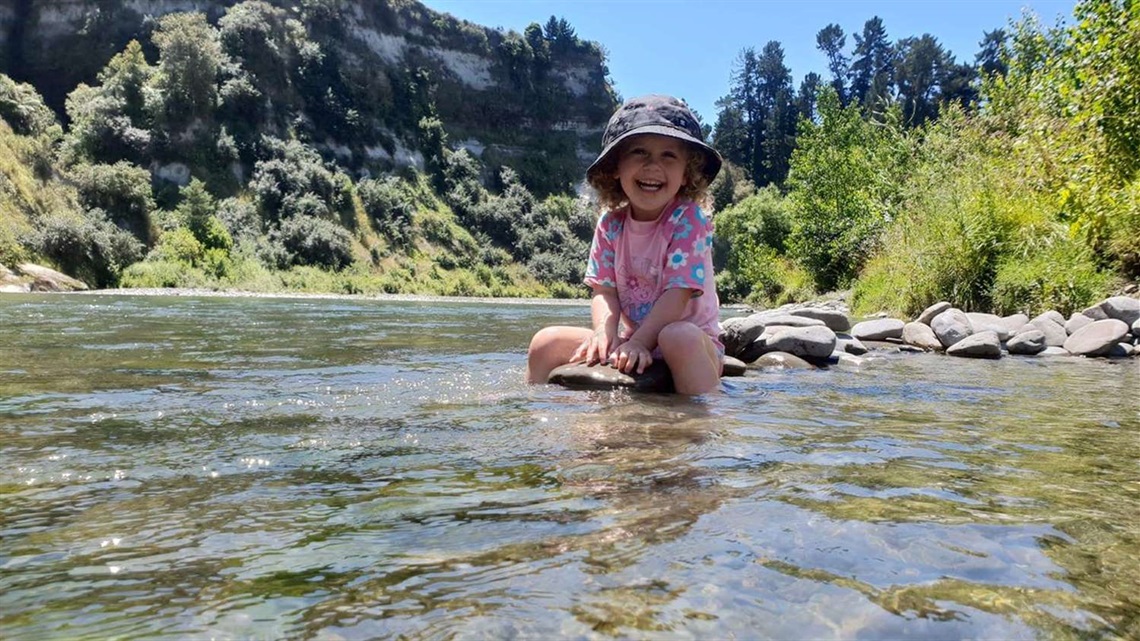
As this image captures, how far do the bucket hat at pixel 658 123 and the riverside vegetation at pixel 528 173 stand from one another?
5.69 meters

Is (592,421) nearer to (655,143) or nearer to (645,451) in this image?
(645,451)

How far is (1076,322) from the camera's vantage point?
7031 mm

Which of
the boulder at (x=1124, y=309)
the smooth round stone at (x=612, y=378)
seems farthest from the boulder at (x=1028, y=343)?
the smooth round stone at (x=612, y=378)

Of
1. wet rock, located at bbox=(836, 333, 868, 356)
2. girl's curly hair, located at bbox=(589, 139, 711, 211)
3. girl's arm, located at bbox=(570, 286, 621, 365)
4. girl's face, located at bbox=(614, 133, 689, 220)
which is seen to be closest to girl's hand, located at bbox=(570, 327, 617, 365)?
girl's arm, located at bbox=(570, 286, 621, 365)

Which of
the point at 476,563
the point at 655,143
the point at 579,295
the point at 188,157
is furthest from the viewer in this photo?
the point at 579,295

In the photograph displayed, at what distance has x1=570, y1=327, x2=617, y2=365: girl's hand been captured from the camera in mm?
3410

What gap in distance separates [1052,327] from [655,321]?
5667mm

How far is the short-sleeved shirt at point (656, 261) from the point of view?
10.9 ft

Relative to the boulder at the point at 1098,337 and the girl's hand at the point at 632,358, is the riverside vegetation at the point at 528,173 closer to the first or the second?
the boulder at the point at 1098,337

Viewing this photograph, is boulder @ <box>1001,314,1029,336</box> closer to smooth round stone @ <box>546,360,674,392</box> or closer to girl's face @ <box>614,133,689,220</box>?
girl's face @ <box>614,133,689,220</box>

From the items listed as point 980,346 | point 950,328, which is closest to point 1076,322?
point 950,328

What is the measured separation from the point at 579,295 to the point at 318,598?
48.5 metres

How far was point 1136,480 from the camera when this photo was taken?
1770 mm

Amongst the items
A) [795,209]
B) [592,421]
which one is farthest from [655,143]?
[795,209]
